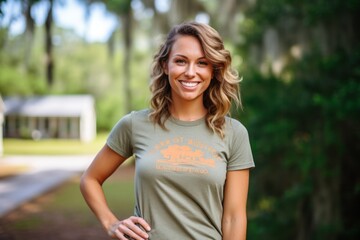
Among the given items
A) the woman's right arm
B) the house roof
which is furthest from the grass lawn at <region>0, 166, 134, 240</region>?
the house roof

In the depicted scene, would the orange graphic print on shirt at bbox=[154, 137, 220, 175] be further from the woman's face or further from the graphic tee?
the woman's face

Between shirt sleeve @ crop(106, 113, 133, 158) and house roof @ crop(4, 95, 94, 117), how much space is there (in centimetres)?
3616

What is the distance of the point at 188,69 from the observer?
1.89 metres

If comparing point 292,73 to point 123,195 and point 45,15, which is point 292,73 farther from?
point 123,195

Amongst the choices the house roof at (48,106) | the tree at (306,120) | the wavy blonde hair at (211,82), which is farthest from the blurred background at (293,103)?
the house roof at (48,106)

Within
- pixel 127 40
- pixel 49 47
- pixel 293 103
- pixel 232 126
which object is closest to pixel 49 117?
pixel 127 40

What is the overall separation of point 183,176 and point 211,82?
45 cm

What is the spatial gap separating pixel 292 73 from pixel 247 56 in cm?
283

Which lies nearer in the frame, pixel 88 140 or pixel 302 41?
pixel 302 41

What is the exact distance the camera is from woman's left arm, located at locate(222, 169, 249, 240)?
6.14ft

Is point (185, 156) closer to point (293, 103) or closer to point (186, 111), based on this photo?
point (186, 111)

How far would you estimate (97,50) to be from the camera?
44.2m

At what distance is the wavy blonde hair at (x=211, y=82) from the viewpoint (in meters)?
1.88

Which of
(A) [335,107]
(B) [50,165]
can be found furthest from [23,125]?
(A) [335,107]
